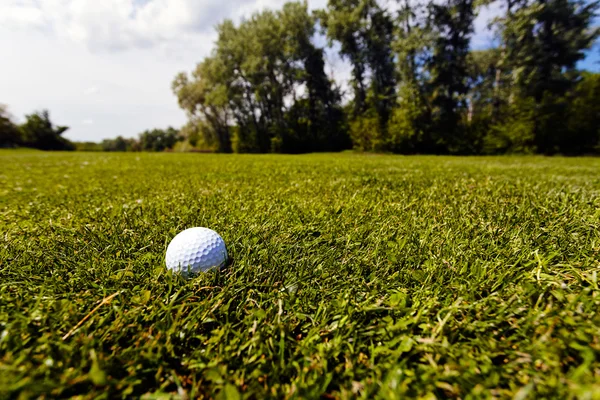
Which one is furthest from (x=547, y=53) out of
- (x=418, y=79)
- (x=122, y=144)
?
(x=122, y=144)

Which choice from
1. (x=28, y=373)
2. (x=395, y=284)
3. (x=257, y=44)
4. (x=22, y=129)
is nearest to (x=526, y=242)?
(x=395, y=284)

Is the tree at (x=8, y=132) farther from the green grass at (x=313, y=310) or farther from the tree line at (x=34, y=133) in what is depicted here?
the green grass at (x=313, y=310)

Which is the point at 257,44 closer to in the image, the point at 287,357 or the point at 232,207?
the point at 232,207

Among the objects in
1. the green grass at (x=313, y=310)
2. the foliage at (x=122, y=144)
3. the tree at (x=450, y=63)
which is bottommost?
the green grass at (x=313, y=310)

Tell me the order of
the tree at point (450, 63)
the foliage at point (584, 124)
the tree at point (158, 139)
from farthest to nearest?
1. the tree at point (158, 139)
2. the tree at point (450, 63)
3. the foliage at point (584, 124)

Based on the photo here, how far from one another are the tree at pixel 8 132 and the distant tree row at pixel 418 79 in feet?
121

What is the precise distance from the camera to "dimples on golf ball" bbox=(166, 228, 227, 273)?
1.40 meters

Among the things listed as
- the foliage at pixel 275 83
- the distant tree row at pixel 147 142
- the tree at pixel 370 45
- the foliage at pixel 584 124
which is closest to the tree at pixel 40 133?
the distant tree row at pixel 147 142

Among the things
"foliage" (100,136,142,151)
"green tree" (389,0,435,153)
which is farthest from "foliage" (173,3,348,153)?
"foliage" (100,136,142,151)

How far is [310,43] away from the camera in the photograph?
94.1 ft

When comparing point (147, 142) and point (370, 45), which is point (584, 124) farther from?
point (147, 142)

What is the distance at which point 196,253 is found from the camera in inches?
55.9

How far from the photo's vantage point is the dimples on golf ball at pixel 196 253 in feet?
4.60

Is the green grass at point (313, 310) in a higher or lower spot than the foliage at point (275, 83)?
lower
